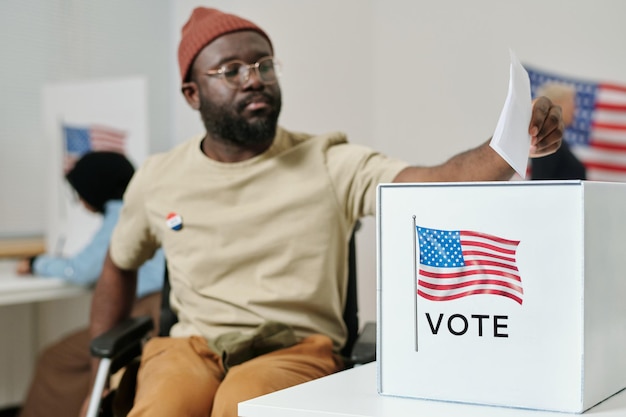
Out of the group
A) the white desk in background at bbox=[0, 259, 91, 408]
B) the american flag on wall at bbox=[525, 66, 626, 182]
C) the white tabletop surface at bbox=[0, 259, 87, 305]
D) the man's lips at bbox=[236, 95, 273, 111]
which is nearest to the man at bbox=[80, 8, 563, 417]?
the man's lips at bbox=[236, 95, 273, 111]

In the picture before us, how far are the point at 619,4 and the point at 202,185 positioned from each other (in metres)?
1.91

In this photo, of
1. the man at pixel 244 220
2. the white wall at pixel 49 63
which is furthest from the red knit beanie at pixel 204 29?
the white wall at pixel 49 63

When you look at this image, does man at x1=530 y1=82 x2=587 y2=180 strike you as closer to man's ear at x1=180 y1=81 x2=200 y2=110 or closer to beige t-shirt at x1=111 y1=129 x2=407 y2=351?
beige t-shirt at x1=111 y1=129 x2=407 y2=351

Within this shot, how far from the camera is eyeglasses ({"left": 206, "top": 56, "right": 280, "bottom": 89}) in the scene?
191cm

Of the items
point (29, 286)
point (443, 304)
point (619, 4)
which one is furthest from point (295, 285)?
point (619, 4)

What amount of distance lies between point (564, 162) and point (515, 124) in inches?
83.6

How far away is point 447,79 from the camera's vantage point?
3291mm

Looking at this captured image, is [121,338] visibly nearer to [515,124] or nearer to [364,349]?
[364,349]

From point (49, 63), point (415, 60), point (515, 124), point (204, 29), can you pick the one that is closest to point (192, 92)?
point (204, 29)

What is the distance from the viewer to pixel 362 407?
0.99 meters

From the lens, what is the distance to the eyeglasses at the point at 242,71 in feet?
6.25

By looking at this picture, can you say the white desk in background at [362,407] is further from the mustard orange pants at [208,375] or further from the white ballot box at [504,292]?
the mustard orange pants at [208,375]

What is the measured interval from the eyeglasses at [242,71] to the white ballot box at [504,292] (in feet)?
3.05

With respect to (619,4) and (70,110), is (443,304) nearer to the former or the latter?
(619,4)
